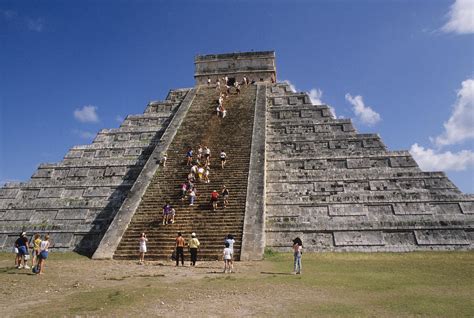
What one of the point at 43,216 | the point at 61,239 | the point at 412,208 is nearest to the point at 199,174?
the point at 61,239

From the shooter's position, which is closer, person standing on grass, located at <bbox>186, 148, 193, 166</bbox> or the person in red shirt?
the person in red shirt

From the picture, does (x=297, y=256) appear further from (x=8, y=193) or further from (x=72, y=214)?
(x=8, y=193)

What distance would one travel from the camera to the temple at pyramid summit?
555 inches

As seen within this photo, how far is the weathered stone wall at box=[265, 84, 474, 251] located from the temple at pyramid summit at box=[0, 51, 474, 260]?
5cm

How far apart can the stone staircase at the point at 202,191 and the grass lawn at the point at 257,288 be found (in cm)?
119

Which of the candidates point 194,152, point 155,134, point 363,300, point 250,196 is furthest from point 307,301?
point 155,134

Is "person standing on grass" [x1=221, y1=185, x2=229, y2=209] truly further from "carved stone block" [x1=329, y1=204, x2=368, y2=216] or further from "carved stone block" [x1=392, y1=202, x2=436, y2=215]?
"carved stone block" [x1=392, y1=202, x2=436, y2=215]

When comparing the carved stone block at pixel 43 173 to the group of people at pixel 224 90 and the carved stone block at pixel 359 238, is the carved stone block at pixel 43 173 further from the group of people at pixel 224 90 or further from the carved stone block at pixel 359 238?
the carved stone block at pixel 359 238

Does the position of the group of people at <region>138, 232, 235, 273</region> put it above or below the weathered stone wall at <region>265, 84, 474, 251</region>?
below

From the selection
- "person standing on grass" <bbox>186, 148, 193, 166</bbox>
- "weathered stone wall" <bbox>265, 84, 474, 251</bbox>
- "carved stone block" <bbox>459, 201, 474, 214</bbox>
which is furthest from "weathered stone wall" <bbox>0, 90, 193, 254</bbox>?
"carved stone block" <bbox>459, 201, 474, 214</bbox>

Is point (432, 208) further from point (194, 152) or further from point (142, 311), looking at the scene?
point (142, 311)

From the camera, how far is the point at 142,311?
6938 mm

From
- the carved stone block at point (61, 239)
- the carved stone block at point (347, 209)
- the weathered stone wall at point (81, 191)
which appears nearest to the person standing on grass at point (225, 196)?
the carved stone block at point (347, 209)

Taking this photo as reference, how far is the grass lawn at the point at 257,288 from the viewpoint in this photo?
278 inches
